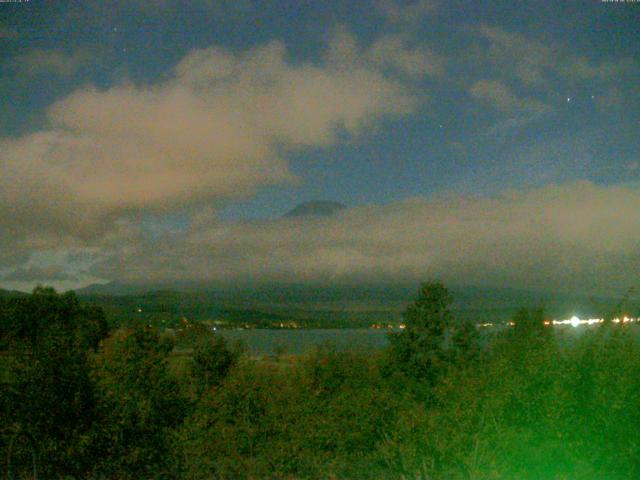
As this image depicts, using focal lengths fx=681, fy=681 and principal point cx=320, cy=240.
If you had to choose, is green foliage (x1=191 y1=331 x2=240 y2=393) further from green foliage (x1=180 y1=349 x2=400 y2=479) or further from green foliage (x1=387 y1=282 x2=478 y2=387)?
green foliage (x1=387 y1=282 x2=478 y2=387)

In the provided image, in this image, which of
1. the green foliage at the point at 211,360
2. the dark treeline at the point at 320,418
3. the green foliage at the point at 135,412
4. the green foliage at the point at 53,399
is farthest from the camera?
the green foliage at the point at 211,360

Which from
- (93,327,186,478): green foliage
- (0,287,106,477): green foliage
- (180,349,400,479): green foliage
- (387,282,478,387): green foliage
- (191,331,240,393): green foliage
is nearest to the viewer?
(0,287,106,477): green foliage

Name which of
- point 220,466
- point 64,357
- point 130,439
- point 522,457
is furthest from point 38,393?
point 522,457

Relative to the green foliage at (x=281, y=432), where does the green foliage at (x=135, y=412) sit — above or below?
above

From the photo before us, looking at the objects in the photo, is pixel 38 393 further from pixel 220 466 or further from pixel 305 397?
pixel 305 397

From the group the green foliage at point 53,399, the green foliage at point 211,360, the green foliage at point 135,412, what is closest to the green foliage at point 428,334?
the green foliage at point 211,360

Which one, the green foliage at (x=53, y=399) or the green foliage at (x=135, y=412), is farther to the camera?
the green foliage at (x=135, y=412)

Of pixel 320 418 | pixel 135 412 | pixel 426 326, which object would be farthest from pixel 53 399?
pixel 426 326

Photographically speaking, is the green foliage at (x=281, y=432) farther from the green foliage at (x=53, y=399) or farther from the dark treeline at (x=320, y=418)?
the green foliage at (x=53, y=399)

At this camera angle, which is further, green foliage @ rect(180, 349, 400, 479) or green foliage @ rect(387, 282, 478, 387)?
green foliage @ rect(387, 282, 478, 387)

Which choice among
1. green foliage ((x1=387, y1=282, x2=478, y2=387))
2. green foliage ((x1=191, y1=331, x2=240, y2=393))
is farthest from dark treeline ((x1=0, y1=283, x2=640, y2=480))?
green foliage ((x1=387, y1=282, x2=478, y2=387))
